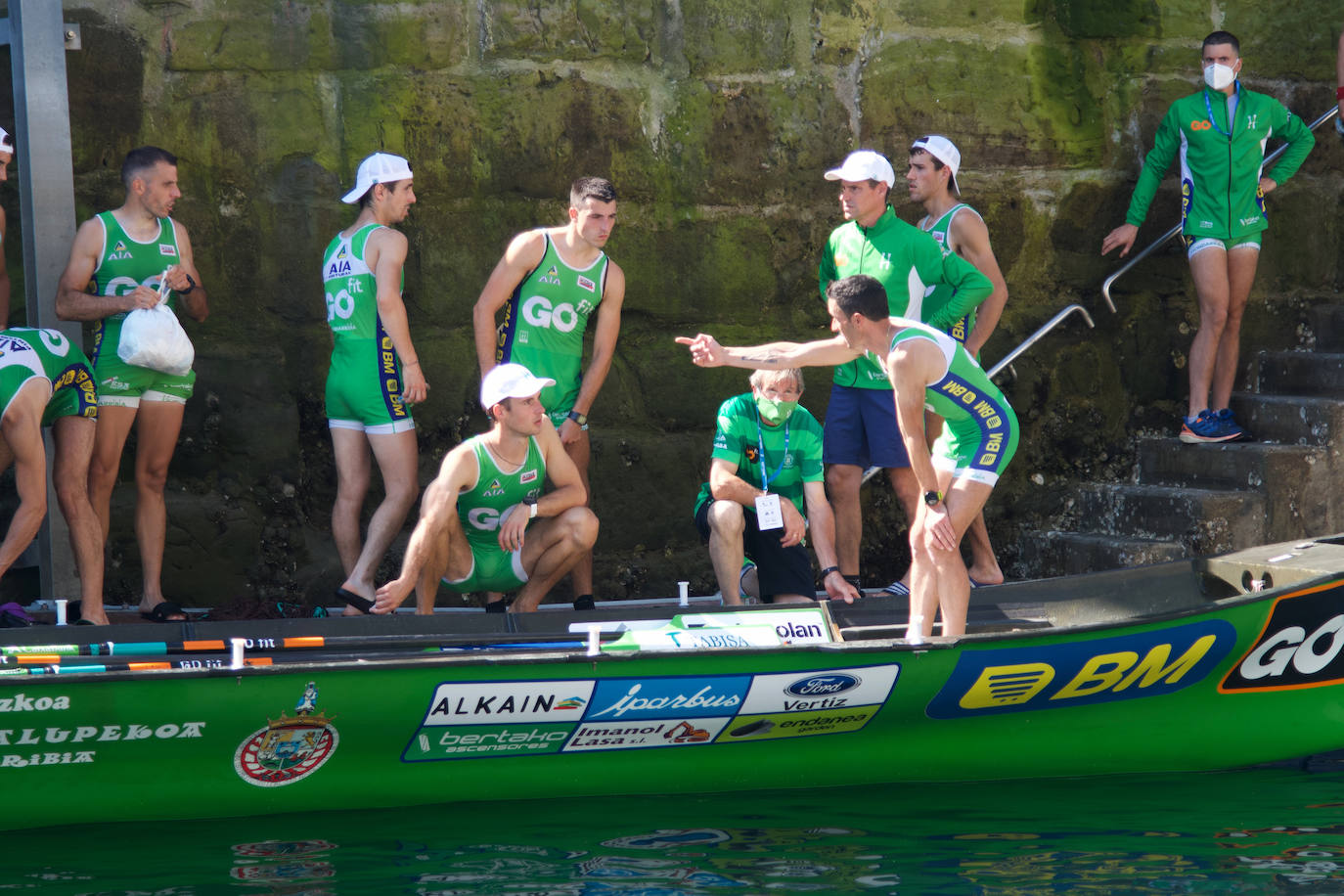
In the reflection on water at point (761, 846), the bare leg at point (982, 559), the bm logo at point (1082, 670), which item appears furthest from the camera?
the bare leg at point (982, 559)

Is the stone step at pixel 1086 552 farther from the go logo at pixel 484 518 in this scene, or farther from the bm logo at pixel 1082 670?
the go logo at pixel 484 518

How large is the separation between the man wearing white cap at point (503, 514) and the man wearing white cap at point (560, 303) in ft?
1.06

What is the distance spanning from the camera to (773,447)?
6.41 metres

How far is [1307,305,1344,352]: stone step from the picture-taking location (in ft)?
26.8

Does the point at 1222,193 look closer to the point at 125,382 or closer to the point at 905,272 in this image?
the point at 905,272

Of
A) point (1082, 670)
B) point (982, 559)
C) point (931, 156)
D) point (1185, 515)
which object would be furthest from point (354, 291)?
point (1185, 515)

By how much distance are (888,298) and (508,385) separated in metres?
1.75

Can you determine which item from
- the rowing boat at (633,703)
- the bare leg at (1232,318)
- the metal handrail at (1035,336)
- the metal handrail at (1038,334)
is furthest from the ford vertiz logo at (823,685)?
the bare leg at (1232,318)

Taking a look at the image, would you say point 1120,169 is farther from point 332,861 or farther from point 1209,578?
point 332,861

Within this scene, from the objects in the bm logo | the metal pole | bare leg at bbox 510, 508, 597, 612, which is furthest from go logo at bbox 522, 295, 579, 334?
the bm logo

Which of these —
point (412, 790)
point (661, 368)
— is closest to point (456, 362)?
point (661, 368)

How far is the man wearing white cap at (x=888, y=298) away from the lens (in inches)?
259

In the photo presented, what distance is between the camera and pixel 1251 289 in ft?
26.9

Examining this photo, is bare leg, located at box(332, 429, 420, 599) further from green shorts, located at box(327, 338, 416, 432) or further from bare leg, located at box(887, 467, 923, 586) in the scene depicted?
bare leg, located at box(887, 467, 923, 586)
